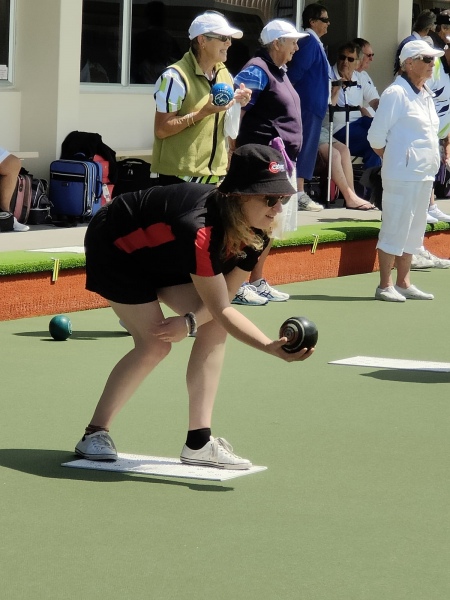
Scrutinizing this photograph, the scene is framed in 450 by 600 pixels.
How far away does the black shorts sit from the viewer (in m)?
4.38

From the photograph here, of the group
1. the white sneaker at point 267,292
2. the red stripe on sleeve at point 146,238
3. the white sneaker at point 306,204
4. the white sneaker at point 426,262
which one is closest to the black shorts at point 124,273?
the red stripe on sleeve at point 146,238

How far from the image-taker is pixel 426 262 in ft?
33.8

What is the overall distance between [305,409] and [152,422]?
Answer: 2.25ft

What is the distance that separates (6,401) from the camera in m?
5.42

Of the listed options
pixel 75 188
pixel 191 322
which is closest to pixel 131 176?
pixel 75 188

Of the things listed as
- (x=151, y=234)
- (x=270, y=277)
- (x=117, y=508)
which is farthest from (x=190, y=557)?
(x=270, y=277)

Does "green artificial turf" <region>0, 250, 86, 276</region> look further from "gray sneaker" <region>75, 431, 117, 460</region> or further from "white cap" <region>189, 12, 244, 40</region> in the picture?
"gray sneaker" <region>75, 431, 117, 460</region>

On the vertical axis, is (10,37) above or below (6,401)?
above

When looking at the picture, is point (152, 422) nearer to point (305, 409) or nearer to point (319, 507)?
point (305, 409)

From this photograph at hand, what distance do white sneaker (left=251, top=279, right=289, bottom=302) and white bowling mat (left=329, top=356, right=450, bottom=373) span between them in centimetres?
175

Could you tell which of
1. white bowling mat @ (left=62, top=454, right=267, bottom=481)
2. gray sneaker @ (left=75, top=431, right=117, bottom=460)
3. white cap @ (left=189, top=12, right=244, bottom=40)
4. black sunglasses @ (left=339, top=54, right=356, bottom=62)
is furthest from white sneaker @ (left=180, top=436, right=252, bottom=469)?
black sunglasses @ (left=339, top=54, right=356, bottom=62)

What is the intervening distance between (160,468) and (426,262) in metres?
6.17

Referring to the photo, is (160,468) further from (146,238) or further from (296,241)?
(296,241)

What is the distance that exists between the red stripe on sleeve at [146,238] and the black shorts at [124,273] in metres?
0.03
